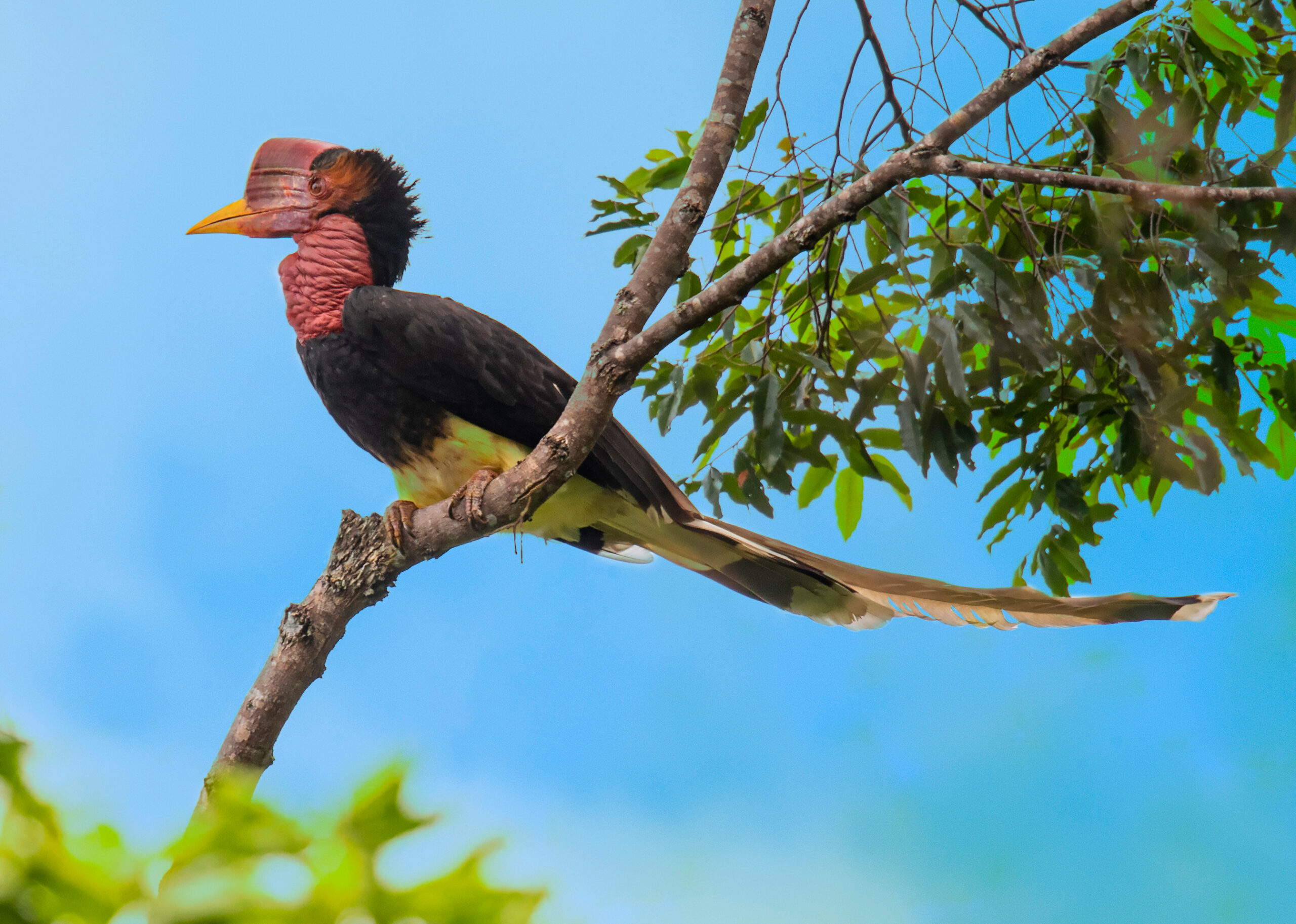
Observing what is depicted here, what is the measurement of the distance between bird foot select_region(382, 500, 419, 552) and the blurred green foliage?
123 centimetres

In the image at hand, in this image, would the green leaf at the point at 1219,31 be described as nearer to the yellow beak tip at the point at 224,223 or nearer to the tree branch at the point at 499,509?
the tree branch at the point at 499,509

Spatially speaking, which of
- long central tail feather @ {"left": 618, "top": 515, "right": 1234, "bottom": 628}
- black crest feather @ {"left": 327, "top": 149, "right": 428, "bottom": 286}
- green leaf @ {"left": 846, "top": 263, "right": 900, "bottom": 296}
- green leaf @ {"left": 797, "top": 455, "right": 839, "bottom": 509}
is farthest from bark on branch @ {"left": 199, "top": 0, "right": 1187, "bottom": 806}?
black crest feather @ {"left": 327, "top": 149, "right": 428, "bottom": 286}

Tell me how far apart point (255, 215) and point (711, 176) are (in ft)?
3.64

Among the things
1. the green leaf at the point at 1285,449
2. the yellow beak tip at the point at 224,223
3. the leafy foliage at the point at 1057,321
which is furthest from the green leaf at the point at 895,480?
the yellow beak tip at the point at 224,223

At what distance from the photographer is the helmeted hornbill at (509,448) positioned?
1804 mm

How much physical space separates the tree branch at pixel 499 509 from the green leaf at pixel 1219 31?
0.70m

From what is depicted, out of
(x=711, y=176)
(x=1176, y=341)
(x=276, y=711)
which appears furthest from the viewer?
(x=1176, y=341)

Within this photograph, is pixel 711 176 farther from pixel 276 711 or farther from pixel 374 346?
pixel 276 711

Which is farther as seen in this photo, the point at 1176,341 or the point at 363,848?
the point at 1176,341

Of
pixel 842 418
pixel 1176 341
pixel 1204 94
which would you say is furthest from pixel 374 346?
pixel 1204 94

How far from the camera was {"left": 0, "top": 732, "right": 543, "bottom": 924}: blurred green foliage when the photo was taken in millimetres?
437

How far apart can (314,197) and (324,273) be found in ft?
0.80

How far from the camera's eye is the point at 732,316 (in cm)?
189

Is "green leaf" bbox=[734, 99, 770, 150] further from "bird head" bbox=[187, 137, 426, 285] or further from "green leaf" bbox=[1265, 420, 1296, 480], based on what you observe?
"green leaf" bbox=[1265, 420, 1296, 480]
